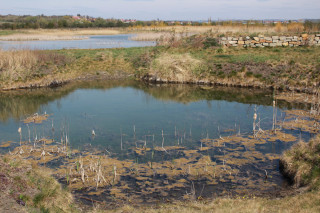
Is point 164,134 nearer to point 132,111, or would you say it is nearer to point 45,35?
point 132,111

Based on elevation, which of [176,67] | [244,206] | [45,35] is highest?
[45,35]

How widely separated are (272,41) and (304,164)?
70.0 ft

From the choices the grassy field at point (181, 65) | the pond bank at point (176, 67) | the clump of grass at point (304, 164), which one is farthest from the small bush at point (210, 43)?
the clump of grass at point (304, 164)

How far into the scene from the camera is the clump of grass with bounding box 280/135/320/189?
9.51 metres

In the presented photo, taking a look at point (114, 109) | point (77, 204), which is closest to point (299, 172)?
point (77, 204)

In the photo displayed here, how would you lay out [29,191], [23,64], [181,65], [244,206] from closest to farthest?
[244,206] → [29,191] → [23,64] → [181,65]

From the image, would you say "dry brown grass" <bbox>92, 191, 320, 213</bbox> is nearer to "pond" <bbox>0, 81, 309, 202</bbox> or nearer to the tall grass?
"pond" <bbox>0, 81, 309, 202</bbox>

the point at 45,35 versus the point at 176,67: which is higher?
the point at 45,35

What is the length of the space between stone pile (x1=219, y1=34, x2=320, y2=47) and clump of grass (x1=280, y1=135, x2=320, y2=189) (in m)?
19.8

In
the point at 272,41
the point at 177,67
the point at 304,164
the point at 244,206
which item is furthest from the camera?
the point at 272,41

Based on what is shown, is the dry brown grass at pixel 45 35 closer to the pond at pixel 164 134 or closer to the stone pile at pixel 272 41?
the pond at pixel 164 134

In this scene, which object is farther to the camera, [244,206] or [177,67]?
[177,67]

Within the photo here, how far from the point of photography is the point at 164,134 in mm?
14258

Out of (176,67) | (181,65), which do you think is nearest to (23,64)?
(176,67)
